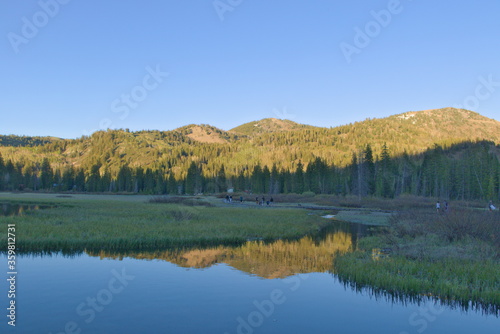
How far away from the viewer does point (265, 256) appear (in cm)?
2419

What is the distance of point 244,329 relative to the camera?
12.5 meters

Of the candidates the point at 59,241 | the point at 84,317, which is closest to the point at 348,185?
the point at 59,241

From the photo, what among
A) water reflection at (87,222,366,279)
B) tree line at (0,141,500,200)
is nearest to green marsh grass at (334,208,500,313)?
water reflection at (87,222,366,279)

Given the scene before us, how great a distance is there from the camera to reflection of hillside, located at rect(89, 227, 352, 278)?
2102cm

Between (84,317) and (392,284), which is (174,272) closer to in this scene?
(84,317)

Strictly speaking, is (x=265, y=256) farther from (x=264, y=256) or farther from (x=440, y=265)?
(x=440, y=265)

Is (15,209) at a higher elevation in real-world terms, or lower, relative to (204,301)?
higher

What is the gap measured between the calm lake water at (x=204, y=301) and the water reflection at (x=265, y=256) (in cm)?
13

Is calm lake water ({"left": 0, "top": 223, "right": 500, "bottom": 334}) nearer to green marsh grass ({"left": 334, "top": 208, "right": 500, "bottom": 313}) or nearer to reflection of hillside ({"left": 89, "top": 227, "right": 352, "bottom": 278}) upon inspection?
reflection of hillside ({"left": 89, "top": 227, "right": 352, "bottom": 278})

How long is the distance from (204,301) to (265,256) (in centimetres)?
946

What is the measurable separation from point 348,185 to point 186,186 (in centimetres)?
6751

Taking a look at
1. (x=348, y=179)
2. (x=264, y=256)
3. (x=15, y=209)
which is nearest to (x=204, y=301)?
(x=264, y=256)

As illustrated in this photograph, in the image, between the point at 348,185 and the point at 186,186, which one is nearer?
the point at 348,185

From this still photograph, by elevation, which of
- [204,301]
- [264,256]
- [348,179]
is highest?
[348,179]
